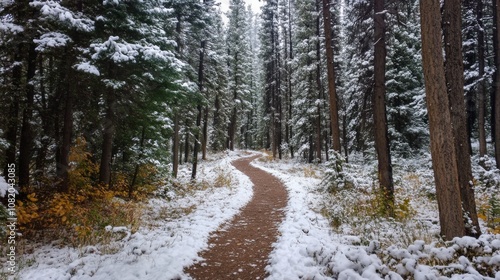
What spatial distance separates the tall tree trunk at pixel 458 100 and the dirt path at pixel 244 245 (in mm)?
4748

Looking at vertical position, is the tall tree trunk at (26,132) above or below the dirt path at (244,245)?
above

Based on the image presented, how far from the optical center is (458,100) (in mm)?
6668

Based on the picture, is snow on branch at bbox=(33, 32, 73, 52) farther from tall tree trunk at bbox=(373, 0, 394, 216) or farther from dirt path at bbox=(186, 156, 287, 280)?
tall tree trunk at bbox=(373, 0, 394, 216)

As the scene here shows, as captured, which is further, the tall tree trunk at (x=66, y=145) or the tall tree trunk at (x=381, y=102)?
the tall tree trunk at (x=381, y=102)

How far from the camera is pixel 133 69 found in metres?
9.97

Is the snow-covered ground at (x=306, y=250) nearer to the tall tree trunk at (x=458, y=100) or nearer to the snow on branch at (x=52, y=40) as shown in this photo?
the tall tree trunk at (x=458, y=100)

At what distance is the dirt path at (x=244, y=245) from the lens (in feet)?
18.2

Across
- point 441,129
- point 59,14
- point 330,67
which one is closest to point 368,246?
point 441,129

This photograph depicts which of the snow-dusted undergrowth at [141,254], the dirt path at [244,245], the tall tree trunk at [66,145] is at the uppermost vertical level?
the tall tree trunk at [66,145]

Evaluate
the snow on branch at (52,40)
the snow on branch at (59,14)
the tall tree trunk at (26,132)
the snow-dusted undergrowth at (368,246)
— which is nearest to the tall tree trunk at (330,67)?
the snow-dusted undergrowth at (368,246)

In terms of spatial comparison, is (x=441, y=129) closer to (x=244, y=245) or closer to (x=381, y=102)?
(x=381, y=102)

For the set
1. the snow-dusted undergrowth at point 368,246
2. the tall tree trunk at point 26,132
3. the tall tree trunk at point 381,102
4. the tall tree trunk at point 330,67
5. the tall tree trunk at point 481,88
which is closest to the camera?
the snow-dusted undergrowth at point 368,246

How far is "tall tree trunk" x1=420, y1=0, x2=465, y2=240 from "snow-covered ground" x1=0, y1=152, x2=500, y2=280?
2.26ft

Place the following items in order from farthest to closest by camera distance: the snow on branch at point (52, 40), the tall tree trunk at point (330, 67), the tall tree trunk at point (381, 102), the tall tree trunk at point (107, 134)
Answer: the tall tree trunk at point (330, 67), the tall tree trunk at point (107, 134), the tall tree trunk at point (381, 102), the snow on branch at point (52, 40)
